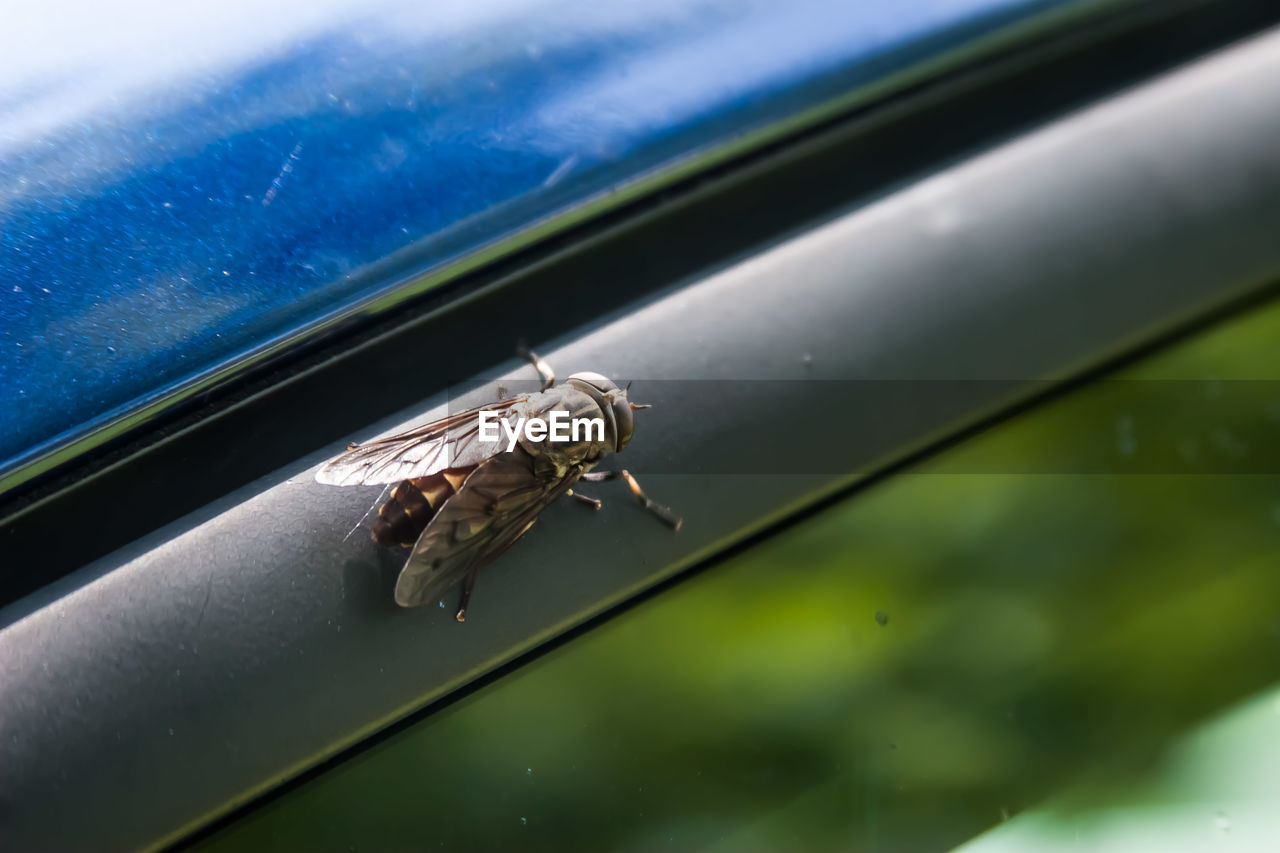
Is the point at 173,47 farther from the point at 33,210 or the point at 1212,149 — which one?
the point at 1212,149

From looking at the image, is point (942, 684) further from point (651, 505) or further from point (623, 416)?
point (623, 416)

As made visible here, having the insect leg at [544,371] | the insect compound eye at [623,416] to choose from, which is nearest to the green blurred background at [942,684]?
the insect compound eye at [623,416]

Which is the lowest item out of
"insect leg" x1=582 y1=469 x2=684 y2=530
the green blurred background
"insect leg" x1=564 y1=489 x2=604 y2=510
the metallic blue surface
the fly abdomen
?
the green blurred background

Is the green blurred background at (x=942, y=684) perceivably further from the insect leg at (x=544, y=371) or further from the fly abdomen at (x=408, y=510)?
the insect leg at (x=544, y=371)

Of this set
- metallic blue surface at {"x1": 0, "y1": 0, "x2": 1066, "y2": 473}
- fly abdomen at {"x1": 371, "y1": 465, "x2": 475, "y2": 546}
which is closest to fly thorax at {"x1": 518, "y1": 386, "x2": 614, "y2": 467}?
fly abdomen at {"x1": 371, "y1": 465, "x2": 475, "y2": 546}

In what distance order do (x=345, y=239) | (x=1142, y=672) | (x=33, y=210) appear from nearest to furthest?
1. (x=33, y=210)
2. (x=345, y=239)
3. (x=1142, y=672)

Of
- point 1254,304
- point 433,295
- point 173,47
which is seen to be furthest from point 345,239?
point 1254,304

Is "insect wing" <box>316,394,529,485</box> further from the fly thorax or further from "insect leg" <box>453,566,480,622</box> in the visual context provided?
"insect leg" <box>453,566,480,622</box>
